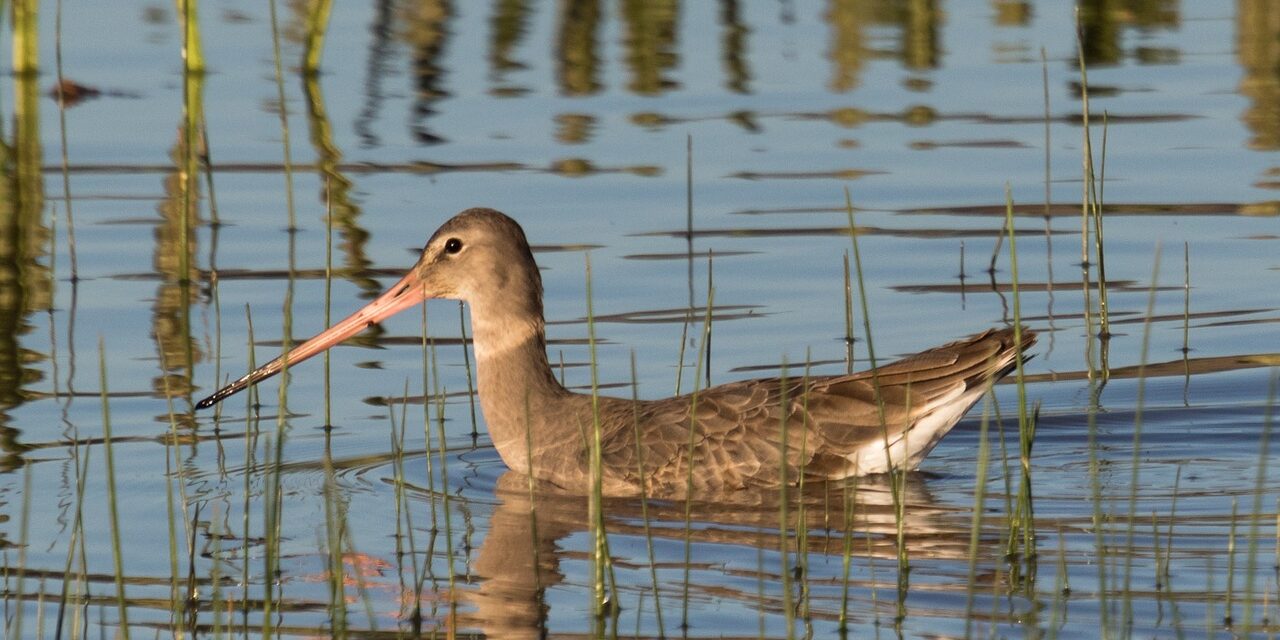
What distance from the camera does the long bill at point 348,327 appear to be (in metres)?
9.20

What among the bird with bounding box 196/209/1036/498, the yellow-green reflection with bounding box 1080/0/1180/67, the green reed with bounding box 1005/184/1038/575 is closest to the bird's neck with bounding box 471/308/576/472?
the bird with bounding box 196/209/1036/498

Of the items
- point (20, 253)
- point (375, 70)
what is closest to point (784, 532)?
point (20, 253)

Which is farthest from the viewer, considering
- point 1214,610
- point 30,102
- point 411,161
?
point 30,102

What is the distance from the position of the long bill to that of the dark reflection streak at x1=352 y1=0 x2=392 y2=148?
5.87 m

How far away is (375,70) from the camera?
59.5 ft

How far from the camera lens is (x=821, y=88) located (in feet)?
56.1

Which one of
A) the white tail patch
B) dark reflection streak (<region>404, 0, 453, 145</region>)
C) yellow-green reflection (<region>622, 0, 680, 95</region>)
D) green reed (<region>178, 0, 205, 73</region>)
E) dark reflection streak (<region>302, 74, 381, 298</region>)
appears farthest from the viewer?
yellow-green reflection (<region>622, 0, 680, 95</region>)

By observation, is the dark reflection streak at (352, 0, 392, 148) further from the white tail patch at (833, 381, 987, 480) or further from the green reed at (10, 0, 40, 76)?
the white tail patch at (833, 381, 987, 480)

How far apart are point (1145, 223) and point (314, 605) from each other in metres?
7.35

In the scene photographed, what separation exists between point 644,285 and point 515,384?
9.01 feet

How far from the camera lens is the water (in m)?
7.40

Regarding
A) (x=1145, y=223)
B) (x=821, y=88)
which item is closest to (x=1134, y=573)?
(x=1145, y=223)

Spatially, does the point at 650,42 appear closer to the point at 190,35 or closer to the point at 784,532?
the point at 190,35

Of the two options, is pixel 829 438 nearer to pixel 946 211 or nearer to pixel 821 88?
pixel 946 211
